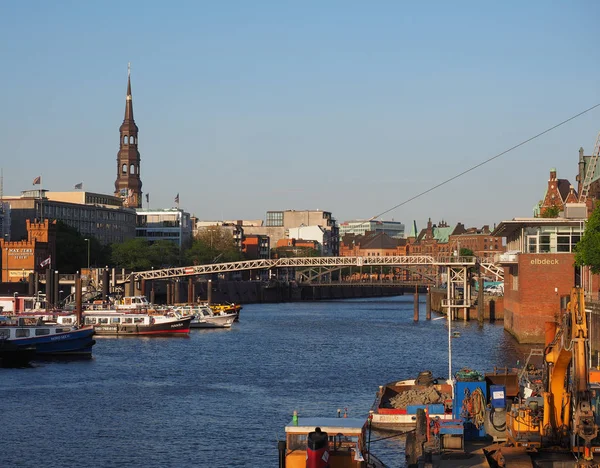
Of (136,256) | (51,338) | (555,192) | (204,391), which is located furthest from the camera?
(136,256)

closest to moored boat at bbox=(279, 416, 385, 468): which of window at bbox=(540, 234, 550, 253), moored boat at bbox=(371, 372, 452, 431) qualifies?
moored boat at bbox=(371, 372, 452, 431)

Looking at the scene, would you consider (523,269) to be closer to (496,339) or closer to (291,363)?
(496,339)

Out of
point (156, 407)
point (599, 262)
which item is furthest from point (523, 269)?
point (156, 407)

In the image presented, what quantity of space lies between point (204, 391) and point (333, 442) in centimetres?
2907

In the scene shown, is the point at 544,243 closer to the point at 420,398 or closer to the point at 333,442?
the point at 420,398

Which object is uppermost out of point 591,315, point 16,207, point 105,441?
point 16,207

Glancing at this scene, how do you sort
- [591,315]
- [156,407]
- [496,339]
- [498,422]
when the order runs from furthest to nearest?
[496,339] → [591,315] → [156,407] → [498,422]

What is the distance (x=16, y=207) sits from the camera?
18700cm

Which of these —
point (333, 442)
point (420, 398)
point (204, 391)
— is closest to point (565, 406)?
point (333, 442)

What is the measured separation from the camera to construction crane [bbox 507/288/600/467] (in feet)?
107

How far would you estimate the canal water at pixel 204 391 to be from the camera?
4256 cm

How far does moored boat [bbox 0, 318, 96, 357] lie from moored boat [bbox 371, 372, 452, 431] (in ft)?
106

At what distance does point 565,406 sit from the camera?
34531 millimetres

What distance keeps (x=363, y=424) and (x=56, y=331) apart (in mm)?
49605
